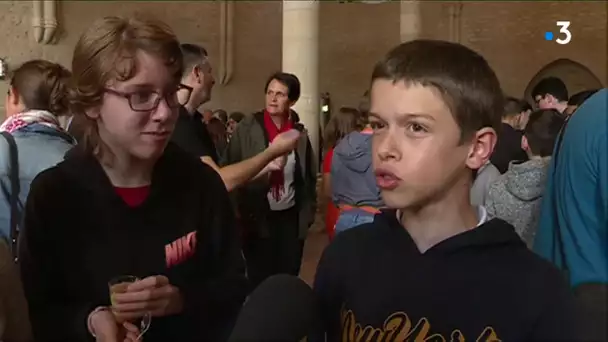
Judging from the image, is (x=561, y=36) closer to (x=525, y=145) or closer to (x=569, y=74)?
(x=569, y=74)

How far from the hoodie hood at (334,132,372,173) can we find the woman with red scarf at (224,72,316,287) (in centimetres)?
33

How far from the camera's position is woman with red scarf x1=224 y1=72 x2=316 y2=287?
3.94m

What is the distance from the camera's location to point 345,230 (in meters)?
1.33

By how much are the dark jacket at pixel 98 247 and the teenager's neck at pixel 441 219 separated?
21.7 inches

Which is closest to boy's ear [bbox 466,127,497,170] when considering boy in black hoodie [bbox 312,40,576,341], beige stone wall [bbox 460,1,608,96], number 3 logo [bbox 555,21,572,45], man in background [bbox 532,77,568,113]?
boy in black hoodie [bbox 312,40,576,341]

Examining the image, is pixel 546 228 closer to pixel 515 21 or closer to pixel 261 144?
pixel 261 144

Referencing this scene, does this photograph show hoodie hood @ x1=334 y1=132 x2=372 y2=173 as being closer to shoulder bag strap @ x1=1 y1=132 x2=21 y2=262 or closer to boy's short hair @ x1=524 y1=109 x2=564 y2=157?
boy's short hair @ x1=524 y1=109 x2=564 y2=157

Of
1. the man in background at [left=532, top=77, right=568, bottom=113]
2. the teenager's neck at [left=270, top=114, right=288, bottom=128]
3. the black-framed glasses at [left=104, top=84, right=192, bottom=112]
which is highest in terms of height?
the black-framed glasses at [left=104, top=84, right=192, bottom=112]

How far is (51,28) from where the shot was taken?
43.3ft

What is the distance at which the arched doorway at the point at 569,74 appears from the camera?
1538 cm

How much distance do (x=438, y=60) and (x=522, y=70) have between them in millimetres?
15089

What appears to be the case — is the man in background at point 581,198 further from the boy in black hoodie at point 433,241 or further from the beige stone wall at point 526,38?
the beige stone wall at point 526,38

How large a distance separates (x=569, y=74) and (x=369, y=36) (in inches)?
177

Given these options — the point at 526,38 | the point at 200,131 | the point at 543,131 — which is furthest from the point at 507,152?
the point at 526,38
